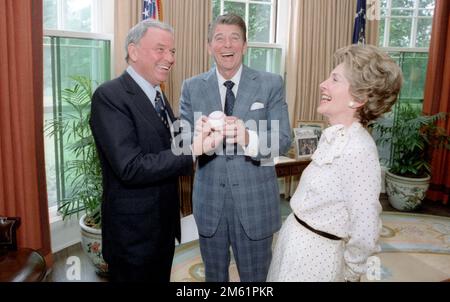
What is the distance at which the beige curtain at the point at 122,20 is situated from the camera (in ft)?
12.2

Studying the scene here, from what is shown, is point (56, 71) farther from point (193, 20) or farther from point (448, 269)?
point (448, 269)

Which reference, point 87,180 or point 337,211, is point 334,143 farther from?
point 87,180

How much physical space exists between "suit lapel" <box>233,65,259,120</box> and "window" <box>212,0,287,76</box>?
2981 millimetres

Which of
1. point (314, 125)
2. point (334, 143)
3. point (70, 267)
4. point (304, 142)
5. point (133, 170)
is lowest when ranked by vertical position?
point (70, 267)

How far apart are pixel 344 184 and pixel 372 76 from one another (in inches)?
16.1

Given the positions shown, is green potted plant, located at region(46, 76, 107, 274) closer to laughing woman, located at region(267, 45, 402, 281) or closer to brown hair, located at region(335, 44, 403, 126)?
laughing woman, located at region(267, 45, 402, 281)

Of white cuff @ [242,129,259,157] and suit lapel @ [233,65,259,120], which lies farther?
suit lapel @ [233,65,259,120]

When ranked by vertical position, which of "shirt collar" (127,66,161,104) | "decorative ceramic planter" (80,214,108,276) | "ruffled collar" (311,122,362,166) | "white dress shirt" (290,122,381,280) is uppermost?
"shirt collar" (127,66,161,104)

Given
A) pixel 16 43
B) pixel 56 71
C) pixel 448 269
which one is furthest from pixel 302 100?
pixel 16 43

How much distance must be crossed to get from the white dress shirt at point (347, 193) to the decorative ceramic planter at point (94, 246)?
205 centimetres

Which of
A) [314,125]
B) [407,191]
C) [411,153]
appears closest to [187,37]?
[314,125]

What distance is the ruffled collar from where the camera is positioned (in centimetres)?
151

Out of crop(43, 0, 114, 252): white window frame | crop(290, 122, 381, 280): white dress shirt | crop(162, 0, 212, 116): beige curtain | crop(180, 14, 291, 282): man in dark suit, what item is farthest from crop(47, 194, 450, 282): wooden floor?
crop(290, 122, 381, 280): white dress shirt

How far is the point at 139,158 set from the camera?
5.37 ft
